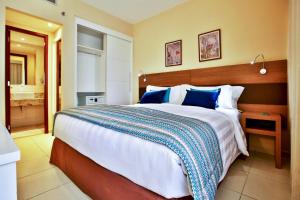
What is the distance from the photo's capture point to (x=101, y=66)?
12.5ft

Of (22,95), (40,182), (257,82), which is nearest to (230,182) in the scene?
(257,82)

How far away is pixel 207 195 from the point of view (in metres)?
0.89

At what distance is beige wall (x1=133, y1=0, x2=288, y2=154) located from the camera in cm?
225

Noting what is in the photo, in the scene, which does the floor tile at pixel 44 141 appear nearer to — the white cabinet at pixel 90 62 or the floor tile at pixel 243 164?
the white cabinet at pixel 90 62

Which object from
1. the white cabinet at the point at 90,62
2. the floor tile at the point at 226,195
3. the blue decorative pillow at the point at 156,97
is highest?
the white cabinet at the point at 90,62

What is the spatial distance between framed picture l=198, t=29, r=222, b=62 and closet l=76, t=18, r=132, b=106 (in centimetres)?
196

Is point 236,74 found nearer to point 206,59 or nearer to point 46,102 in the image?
point 206,59

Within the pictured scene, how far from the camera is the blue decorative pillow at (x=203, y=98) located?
7.04 ft

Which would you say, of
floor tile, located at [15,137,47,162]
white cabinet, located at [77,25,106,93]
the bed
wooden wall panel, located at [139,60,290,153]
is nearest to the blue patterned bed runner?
the bed

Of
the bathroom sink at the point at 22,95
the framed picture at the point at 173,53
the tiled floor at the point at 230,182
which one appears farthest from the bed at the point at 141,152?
the bathroom sink at the point at 22,95

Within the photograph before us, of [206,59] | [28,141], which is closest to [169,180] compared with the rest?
[206,59]

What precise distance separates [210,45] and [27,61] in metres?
4.48

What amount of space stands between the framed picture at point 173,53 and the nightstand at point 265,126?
172cm

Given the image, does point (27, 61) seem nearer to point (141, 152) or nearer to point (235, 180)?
point (141, 152)
